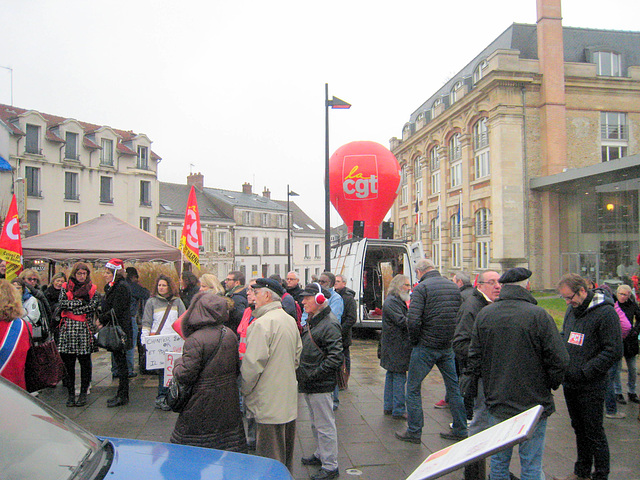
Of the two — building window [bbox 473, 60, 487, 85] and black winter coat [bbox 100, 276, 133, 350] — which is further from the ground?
building window [bbox 473, 60, 487, 85]

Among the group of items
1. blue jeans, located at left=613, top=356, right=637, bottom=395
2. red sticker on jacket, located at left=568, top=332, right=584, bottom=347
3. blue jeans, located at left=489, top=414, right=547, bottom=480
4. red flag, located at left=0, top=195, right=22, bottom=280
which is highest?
red flag, located at left=0, top=195, right=22, bottom=280

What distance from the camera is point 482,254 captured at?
27.3 m

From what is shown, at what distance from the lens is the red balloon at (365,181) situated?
15578 millimetres

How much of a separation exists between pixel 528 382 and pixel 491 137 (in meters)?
24.4

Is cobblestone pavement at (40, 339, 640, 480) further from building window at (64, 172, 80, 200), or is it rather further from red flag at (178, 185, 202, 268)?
building window at (64, 172, 80, 200)

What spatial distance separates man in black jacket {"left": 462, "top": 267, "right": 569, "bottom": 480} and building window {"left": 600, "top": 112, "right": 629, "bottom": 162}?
1068 inches

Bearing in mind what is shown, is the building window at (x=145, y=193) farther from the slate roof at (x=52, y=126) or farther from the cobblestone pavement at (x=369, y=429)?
the cobblestone pavement at (x=369, y=429)

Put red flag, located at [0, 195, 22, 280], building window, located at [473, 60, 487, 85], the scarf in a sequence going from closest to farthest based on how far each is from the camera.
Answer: the scarf, red flag, located at [0, 195, 22, 280], building window, located at [473, 60, 487, 85]

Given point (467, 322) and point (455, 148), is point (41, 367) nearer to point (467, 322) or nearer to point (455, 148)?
point (467, 322)

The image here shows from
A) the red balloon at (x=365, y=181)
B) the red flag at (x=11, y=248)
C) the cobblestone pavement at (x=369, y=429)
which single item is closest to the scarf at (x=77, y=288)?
the cobblestone pavement at (x=369, y=429)

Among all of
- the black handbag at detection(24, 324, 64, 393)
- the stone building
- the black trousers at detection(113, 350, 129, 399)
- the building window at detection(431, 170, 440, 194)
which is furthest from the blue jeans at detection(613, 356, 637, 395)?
the building window at detection(431, 170, 440, 194)

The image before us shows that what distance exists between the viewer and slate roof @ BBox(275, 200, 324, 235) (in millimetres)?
59031

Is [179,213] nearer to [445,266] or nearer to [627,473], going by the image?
[445,266]

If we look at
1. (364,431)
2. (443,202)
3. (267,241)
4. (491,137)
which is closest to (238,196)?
(267,241)
